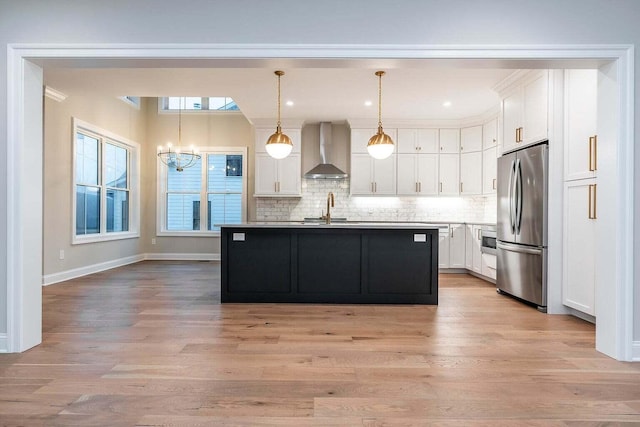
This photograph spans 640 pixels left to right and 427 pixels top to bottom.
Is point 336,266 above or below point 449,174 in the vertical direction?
below

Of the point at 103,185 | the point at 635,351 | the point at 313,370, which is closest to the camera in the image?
the point at 313,370

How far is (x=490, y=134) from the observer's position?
6.32 meters

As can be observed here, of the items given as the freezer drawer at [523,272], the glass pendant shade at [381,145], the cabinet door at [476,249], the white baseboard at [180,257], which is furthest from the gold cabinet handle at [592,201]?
the white baseboard at [180,257]

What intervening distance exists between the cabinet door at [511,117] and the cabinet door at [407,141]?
215 cm

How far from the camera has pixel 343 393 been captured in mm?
2098

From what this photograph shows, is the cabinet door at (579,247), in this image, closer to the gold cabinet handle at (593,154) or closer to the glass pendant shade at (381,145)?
the gold cabinet handle at (593,154)

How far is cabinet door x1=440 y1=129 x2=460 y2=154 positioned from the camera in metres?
6.96

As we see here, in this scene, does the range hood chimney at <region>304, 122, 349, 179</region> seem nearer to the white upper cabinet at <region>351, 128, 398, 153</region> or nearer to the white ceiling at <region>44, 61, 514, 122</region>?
the white upper cabinet at <region>351, 128, 398, 153</region>

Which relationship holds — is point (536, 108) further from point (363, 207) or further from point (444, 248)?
point (363, 207)

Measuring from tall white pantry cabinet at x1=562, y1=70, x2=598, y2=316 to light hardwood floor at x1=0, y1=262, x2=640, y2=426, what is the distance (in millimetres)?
315

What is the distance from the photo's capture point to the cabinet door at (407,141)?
6977 millimetres

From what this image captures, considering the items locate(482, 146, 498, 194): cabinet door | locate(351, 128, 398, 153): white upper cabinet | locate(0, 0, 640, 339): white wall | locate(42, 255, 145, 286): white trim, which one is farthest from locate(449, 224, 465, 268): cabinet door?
locate(42, 255, 145, 286): white trim

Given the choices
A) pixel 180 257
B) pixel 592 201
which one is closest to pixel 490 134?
pixel 592 201

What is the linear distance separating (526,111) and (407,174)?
2.80m
